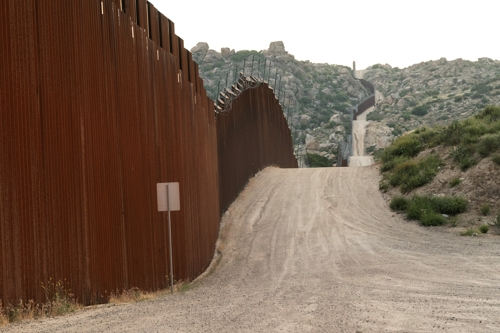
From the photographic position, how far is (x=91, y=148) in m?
10.7

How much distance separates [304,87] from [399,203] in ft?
309

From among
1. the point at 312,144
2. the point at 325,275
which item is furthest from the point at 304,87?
the point at 325,275

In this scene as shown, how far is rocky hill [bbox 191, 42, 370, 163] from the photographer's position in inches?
3573

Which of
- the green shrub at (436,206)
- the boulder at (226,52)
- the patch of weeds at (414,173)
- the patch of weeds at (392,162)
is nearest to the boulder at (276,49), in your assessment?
the boulder at (226,52)

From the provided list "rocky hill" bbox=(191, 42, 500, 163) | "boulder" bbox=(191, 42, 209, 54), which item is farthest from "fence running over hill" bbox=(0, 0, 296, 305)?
"boulder" bbox=(191, 42, 209, 54)

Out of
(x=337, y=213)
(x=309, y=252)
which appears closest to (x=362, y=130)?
(x=337, y=213)

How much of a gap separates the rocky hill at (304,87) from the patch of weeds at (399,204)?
50419mm

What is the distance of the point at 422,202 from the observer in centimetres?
2508

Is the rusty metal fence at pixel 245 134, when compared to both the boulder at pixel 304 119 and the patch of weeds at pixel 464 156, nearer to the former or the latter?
the patch of weeds at pixel 464 156

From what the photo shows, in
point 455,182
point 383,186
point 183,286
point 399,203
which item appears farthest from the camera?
point 383,186

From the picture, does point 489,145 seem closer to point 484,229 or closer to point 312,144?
point 484,229

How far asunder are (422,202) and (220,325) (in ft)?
60.0

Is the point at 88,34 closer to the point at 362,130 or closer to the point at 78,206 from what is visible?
the point at 78,206

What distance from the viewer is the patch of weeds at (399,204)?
1021 inches
